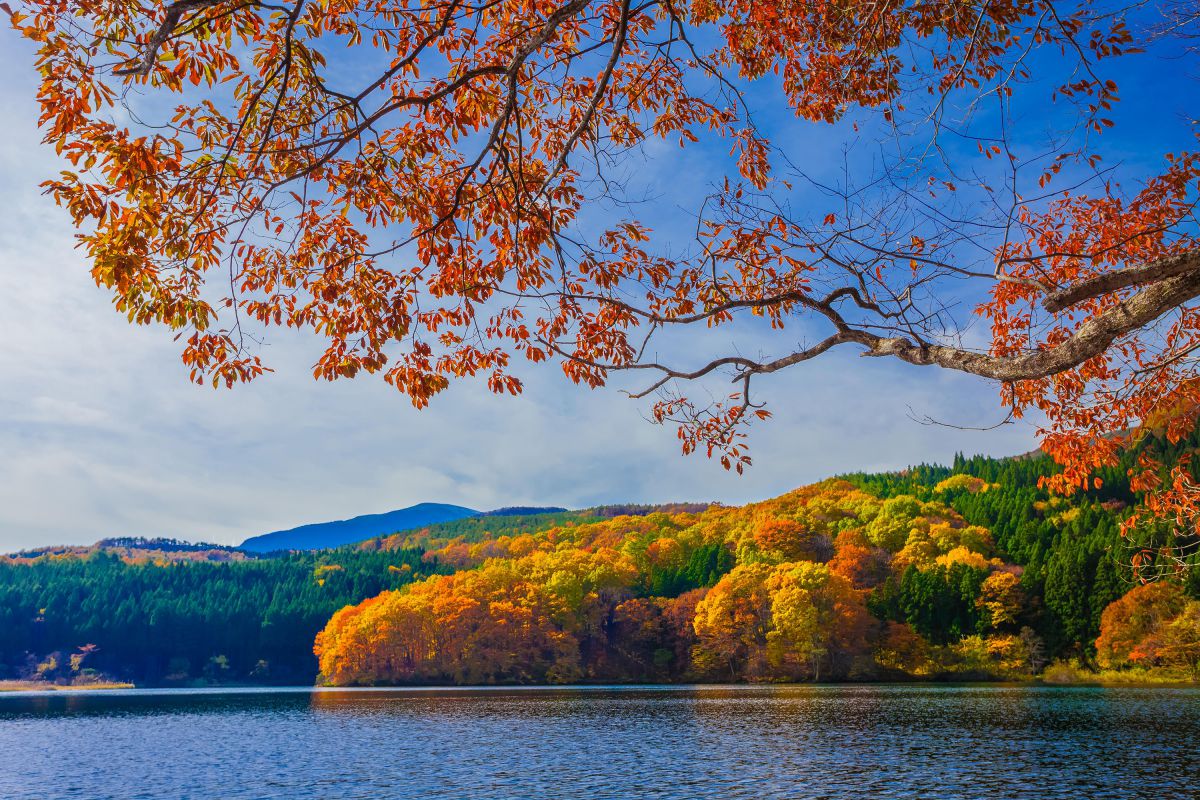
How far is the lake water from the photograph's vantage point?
19609 mm

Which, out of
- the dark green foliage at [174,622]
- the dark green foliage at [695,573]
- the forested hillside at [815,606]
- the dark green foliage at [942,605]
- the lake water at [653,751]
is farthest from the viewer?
the dark green foliage at [174,622]

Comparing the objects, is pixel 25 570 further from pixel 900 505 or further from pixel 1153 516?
pixel 1153 516

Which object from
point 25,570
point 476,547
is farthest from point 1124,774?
point 25,570

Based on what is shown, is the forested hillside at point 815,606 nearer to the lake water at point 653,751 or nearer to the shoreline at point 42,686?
the lake water at point 653,751

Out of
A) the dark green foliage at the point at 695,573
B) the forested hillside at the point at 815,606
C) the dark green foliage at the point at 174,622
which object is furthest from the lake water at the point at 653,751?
the dark green foliage at the point at 174,622

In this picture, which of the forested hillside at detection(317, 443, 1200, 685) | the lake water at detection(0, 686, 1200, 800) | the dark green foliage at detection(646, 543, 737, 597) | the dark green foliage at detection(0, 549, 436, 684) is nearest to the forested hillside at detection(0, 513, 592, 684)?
the dark green foliage at detection(0, 549, 436, 684)

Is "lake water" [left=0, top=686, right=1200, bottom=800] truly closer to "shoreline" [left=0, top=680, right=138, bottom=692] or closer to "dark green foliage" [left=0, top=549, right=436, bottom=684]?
"dark green foliage" [left=0, top=549, right=436, bottom=684]

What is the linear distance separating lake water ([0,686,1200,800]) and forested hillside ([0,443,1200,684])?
1383 centimetres

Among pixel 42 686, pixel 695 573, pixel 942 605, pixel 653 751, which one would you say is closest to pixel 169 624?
pixel 42 686

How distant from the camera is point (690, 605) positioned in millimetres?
74625

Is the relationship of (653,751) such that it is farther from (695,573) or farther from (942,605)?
(695,573)

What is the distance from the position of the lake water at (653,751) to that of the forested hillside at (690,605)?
45.4ft

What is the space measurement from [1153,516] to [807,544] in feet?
248

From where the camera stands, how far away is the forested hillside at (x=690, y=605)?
205ft
